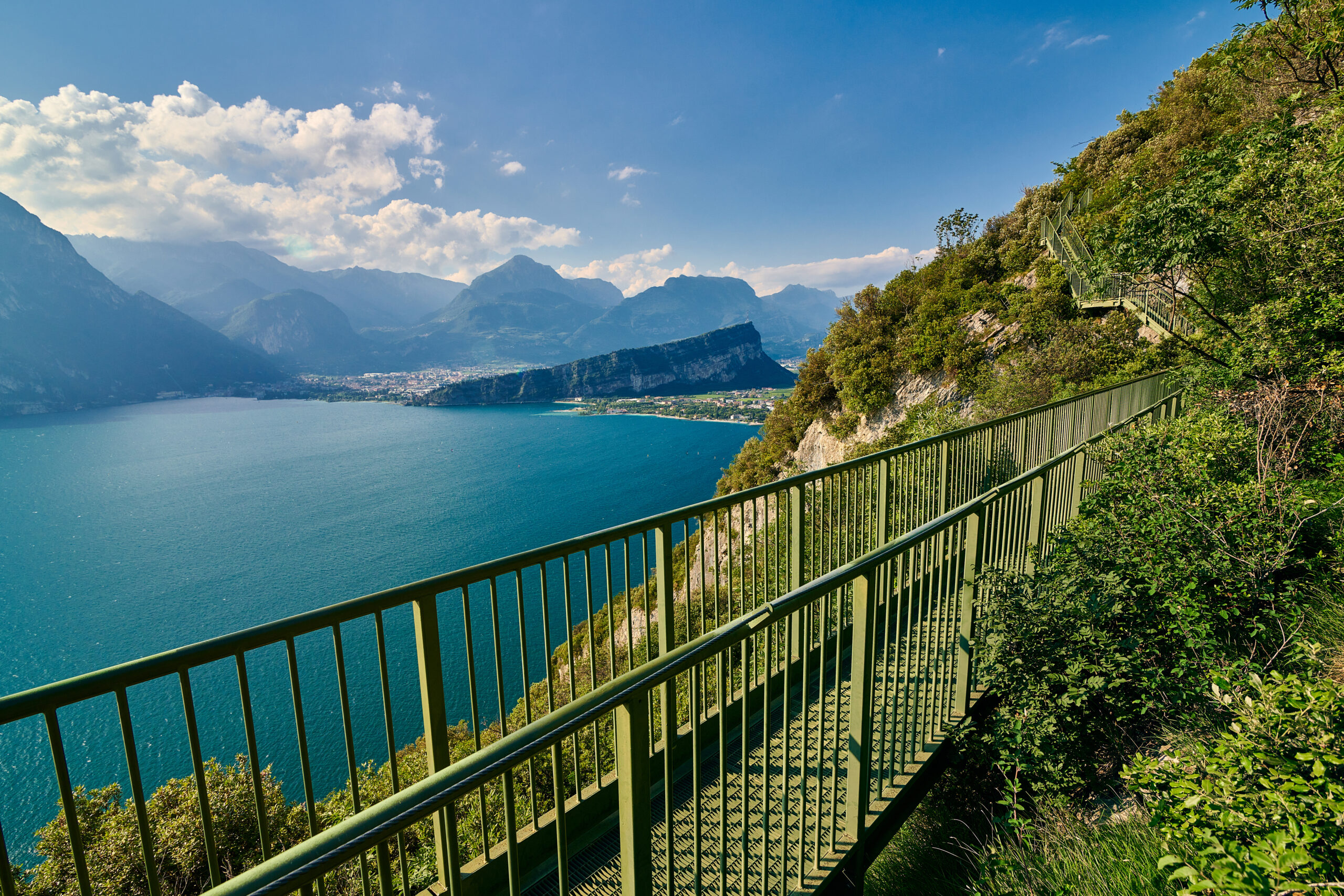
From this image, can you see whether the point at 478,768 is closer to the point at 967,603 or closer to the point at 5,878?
the point at 5,878

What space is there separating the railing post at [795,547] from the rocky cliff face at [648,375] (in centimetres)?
12994

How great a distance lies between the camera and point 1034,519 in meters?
4.36

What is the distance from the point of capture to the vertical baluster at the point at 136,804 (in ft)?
4.65

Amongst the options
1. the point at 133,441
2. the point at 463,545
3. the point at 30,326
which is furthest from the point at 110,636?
the point at 30,326

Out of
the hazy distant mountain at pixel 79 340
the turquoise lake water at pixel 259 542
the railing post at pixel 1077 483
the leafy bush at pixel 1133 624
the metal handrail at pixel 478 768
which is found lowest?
the turquoise lake water at pixel 259 542

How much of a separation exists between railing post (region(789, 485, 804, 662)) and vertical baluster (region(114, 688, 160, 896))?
3.23 meters

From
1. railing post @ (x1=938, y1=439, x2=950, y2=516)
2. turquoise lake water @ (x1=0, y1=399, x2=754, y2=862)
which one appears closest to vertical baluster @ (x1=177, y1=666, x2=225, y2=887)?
railing post @ (x1=938, y1=439, x2=950, y2=516)

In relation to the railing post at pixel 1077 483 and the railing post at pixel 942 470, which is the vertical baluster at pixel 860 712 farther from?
the railing post at pixel 1077 483

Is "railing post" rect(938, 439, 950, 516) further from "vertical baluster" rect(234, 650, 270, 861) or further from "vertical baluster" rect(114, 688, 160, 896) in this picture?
"vertical baluster" rect(114, 688, 160, 896)

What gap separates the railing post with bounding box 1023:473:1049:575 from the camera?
14.2 feet

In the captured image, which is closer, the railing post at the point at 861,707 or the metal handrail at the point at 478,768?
the metal handrail at the point at 478,768

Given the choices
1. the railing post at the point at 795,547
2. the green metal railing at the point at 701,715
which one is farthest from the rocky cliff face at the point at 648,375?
the railing post at the point at 795,547

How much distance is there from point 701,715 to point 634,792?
1.98 metres

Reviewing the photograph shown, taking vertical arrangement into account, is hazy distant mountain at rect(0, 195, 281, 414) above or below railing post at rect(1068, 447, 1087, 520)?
above
